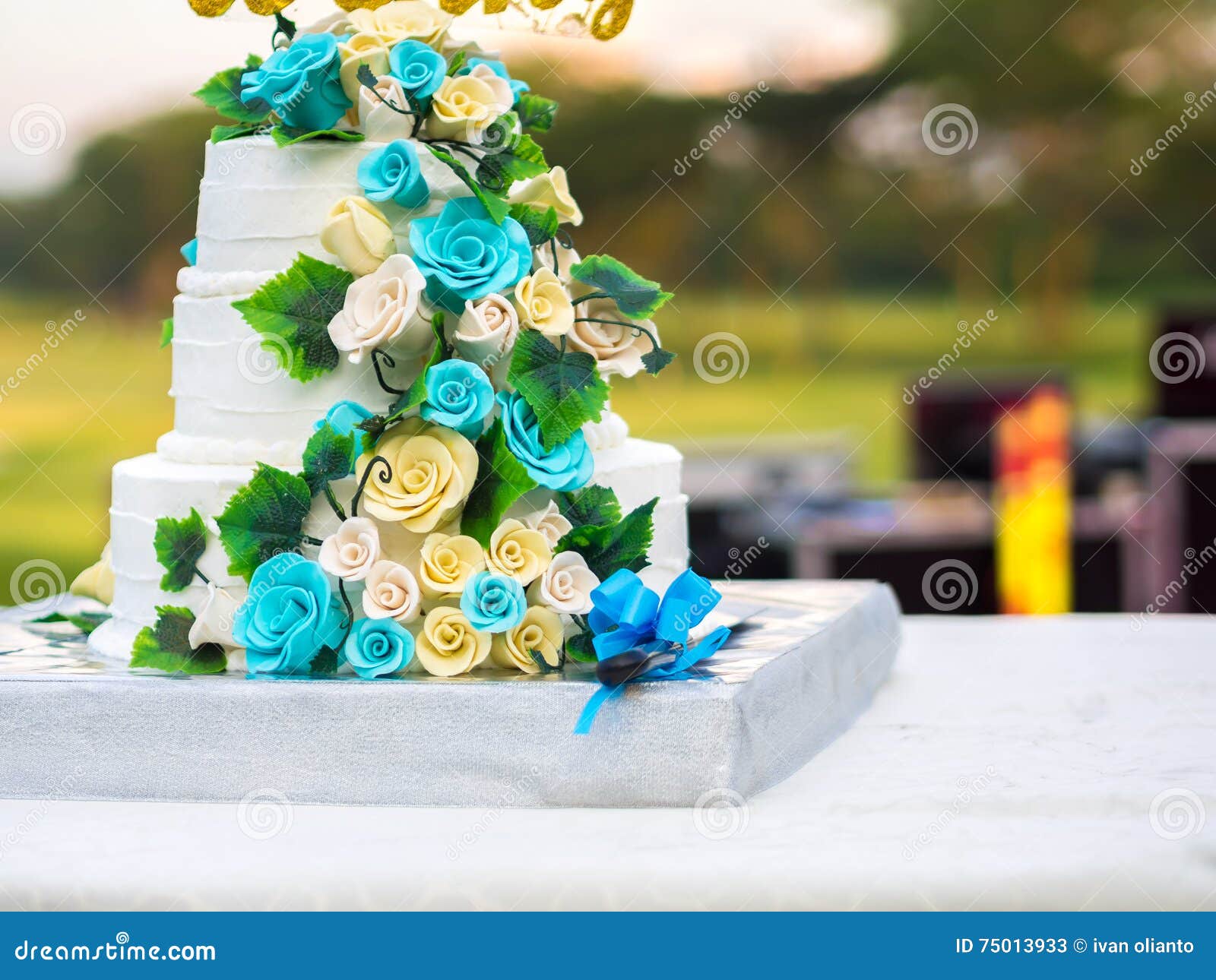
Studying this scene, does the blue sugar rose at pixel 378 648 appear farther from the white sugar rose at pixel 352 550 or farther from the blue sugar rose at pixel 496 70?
the blue sugar rose at pixel 496 70

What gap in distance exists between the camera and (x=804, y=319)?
28.7 ft

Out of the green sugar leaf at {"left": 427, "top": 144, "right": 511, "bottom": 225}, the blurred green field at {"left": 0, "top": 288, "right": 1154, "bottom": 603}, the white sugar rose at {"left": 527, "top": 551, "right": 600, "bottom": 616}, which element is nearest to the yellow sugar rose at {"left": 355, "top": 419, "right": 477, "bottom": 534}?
the white sugar rose at {"left": 527, "top": 551, "right": 600, "bottom": 616}

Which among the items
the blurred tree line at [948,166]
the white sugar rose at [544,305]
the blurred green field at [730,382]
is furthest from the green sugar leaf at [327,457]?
the blurred tree line at [948,166]

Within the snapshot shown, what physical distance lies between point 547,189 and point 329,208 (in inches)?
9.2

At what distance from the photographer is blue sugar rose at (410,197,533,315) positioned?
1.33m

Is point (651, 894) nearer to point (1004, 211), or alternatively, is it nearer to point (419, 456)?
point (419, 456)

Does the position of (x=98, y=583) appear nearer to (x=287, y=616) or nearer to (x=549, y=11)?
(x=287, y=616)

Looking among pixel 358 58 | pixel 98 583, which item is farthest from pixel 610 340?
pixel 98 583

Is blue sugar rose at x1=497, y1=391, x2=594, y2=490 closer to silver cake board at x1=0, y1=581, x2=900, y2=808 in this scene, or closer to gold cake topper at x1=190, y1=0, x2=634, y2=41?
silver cake board at x1=0, y1=581, x2=900, y2=808

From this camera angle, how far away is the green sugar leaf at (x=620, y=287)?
4.71 ft

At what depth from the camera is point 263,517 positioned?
1.33 m

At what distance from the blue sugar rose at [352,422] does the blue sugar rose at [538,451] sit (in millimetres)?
133

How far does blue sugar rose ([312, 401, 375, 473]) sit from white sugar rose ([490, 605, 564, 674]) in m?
0.22
